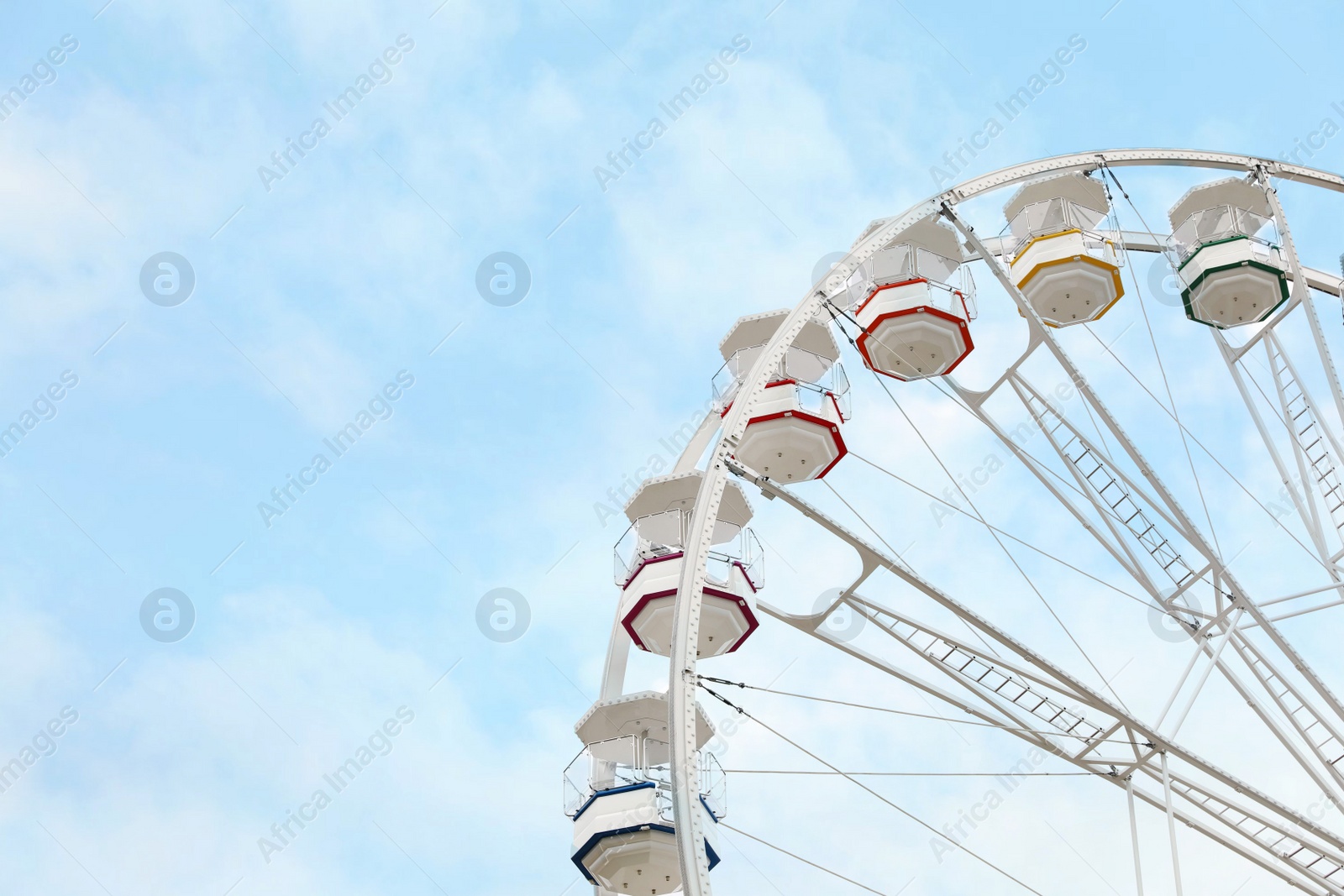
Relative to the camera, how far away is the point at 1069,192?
22.4 metres

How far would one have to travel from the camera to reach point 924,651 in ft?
60.1

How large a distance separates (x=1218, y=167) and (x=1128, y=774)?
9.41 m

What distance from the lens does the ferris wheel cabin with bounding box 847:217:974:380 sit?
2147 cm

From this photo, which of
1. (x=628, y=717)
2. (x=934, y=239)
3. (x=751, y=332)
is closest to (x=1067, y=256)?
(x=934, y=239)

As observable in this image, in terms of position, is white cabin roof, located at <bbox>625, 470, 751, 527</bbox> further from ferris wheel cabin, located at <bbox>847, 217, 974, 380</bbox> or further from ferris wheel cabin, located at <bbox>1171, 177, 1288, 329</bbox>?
ferris wheel cabin, located at <bbox>1171, 177, 1288, 329</bbox>

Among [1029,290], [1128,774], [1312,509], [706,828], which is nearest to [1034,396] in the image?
[1029,290]

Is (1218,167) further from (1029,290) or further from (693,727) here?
(693,727)

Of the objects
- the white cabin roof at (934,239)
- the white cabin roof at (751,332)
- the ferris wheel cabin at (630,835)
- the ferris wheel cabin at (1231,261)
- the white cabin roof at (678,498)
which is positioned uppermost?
the ferris wheel cabin at (1231,261)

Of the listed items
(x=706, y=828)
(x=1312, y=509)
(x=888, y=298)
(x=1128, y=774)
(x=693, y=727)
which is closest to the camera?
(x=693, y=727)

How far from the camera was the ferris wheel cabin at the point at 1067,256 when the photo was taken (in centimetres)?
2216

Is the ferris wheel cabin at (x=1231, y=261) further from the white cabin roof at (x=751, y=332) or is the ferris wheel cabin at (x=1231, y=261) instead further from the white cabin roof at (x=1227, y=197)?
the white cabin roof at (x=751, y=332)

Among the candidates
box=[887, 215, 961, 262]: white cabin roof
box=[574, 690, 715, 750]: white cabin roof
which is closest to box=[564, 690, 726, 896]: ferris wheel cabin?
box=[574, 690, 715, 750]: white cabin roof

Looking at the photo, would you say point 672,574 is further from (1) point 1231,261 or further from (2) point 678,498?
(1) point 1231,261

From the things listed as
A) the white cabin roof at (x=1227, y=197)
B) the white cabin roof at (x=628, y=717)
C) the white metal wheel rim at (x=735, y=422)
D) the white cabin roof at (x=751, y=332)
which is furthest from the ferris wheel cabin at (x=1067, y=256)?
the white cabin roof at (x=628, y=717)
